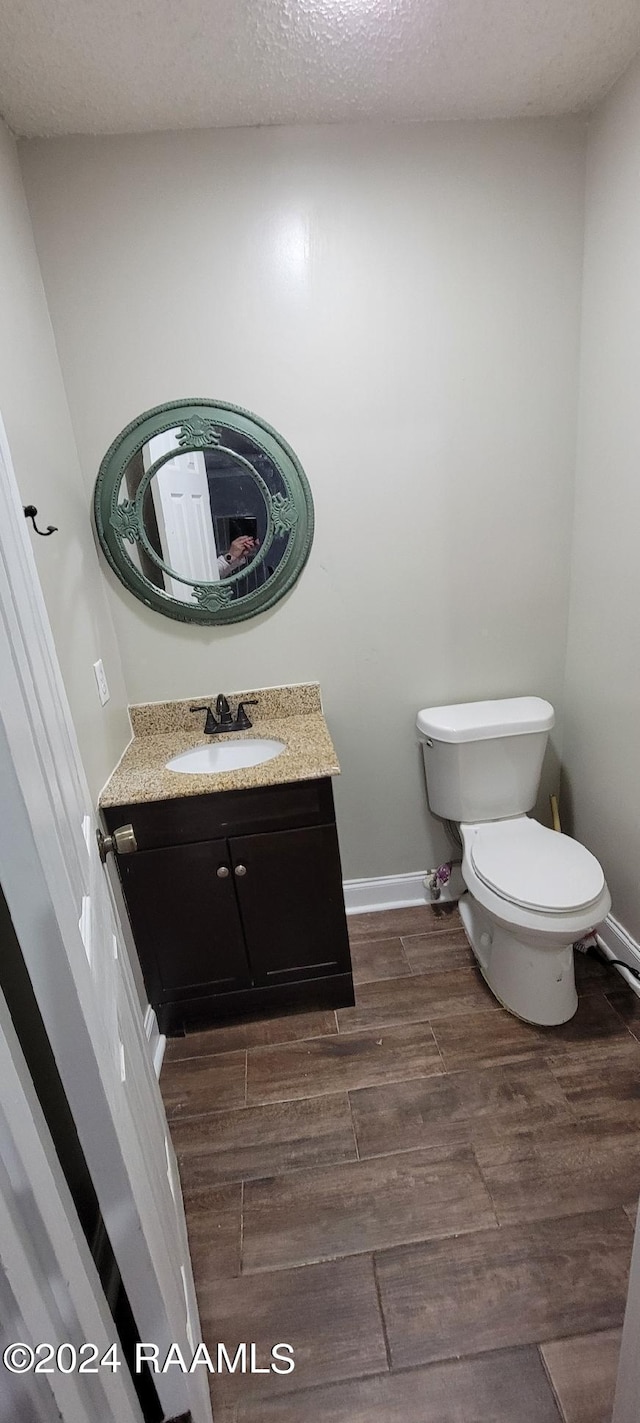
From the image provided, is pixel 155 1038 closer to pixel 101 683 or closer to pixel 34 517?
pixel 101 683

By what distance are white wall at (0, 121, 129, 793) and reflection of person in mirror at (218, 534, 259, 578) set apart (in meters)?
0.38

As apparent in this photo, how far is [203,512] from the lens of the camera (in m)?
1.76

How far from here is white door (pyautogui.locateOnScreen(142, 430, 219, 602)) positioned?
1.71 meters

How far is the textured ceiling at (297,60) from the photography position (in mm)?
1171

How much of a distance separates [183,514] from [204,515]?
64 mm

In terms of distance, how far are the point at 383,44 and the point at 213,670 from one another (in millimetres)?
1570

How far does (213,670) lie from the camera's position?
191 cm

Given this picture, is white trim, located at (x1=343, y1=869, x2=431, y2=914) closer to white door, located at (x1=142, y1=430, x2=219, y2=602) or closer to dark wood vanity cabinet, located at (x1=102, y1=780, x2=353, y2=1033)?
dark wood vanity cabinet, located at (x1=102, y1=780, x2=353, y2=1033)

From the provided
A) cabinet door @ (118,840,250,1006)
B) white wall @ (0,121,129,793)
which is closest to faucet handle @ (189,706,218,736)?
white wall @ (0,121,129,793)

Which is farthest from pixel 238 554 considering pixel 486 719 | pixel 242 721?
pixel 486 719

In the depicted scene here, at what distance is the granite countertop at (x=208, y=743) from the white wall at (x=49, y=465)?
94mm

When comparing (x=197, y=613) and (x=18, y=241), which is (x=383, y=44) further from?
(x=197, y=613)

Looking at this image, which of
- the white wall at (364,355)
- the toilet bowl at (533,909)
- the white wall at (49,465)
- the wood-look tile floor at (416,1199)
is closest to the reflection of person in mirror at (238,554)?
the white wall at (364,355)

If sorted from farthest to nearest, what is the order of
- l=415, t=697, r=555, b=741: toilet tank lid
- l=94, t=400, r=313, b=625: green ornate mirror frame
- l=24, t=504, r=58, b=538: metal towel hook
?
l=415, t=697, r=555, b=741: toilet tank lid → l=94, t=400, r=313, b=625: green ornate mirror frame → l=24, t=504, r=58, b=538: metal towel hook
